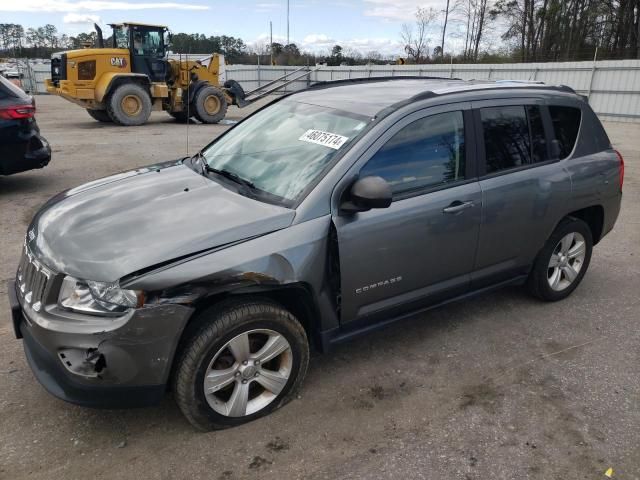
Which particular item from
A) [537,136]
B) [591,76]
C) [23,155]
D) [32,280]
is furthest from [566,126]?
[591,76]

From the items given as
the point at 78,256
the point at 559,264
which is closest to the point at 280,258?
the point at 78,256

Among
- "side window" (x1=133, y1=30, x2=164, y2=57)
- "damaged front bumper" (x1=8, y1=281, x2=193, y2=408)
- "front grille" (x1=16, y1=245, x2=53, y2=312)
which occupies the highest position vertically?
"side window" (x1=133, y1=30, x2=164, y2=57)

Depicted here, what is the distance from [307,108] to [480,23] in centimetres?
3783

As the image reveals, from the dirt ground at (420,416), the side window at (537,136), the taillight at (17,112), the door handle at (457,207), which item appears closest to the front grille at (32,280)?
the dirt ground at (420,416)

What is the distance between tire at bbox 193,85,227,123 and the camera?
16203 millimetres

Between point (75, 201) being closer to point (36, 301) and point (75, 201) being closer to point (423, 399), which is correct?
point (36, 301)

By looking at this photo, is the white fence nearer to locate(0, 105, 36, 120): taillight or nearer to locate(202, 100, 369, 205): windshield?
locate(0, 105, 36, 120): taillight

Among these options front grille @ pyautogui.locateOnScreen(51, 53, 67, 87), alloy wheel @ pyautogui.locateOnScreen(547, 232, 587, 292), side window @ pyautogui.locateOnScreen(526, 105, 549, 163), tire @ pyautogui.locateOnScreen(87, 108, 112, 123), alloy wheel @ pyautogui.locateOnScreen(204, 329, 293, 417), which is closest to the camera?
alloy wheel @ pyautogui.locateOnScreen(204, 329, 293, 417)

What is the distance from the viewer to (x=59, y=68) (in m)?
15.2

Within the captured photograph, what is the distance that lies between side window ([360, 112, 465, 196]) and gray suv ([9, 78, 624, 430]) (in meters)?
0.01

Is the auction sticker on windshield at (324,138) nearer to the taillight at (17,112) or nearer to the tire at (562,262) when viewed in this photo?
the tire at (562,262)

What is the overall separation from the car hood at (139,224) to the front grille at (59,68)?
1329 cm

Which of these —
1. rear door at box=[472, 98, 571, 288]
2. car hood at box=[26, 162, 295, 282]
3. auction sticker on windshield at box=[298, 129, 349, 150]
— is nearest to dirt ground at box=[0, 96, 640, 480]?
rear door at box=[472, 98, 571, 288]

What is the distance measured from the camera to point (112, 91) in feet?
48.6
